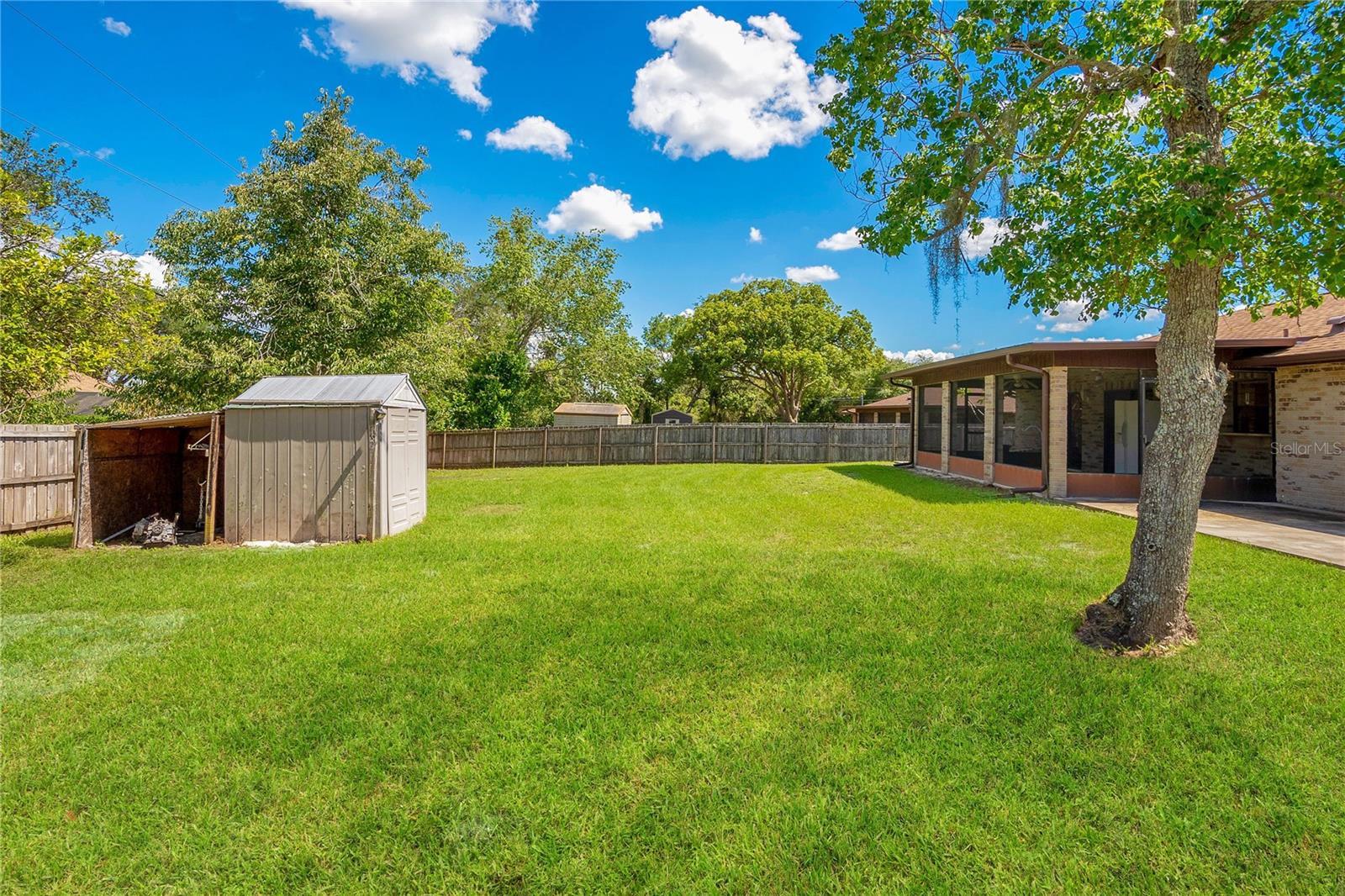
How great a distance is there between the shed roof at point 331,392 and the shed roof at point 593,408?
2178cm

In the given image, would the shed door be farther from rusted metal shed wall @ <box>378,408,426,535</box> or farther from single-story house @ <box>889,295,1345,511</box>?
single-story house @ <box>889,295,1345,511</box>

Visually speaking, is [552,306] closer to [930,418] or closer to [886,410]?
[930,418]

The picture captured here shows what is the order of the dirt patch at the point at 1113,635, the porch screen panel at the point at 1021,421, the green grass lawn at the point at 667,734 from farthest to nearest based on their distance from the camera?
the porch screen panel at the point at 1021,421, the dirt patch at the point at 1113,635, the green grass lawn at the point at 667,734

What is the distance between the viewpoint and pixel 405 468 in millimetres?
7863

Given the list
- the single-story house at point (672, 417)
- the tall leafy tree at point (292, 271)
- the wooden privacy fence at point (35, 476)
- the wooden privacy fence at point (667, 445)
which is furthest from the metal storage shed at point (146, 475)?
the single-story house at point (672, 417)

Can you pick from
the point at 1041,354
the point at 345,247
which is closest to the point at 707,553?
the point at 1041,354

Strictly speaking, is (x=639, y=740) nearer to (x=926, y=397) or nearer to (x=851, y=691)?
(x=851, y=691)

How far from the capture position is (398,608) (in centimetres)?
439

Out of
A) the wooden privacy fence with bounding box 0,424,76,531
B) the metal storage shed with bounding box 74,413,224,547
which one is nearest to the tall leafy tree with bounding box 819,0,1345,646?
the metal storage shed with bounding box 74,413,224,547

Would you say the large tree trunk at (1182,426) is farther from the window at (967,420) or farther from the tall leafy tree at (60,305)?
the tall leafy tree at (60,305)

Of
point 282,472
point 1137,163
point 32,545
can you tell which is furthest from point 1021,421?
point 32,545

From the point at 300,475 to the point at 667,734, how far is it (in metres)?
6.51

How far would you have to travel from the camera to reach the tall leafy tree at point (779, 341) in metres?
25.7

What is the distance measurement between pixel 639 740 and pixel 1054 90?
538 centimetres
